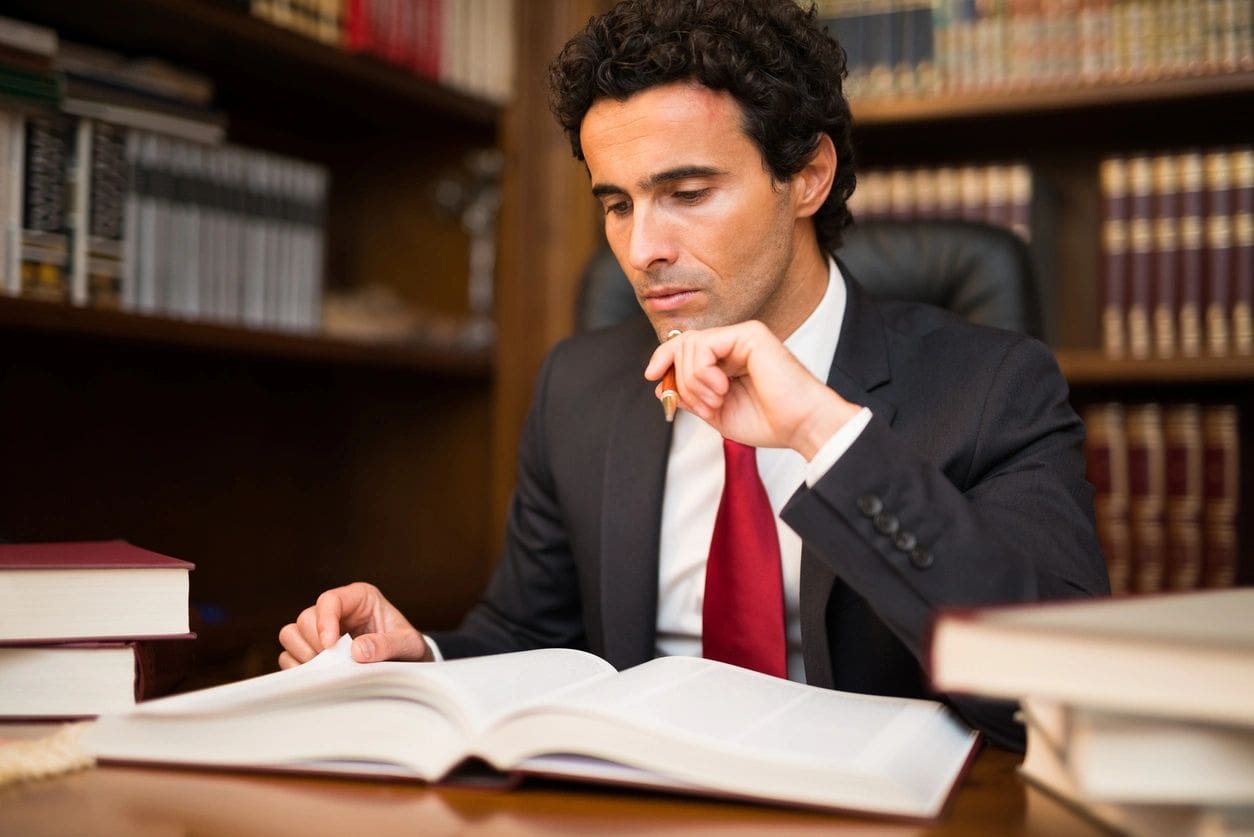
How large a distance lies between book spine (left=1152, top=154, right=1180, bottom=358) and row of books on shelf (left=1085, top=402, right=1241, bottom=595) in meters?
0.12

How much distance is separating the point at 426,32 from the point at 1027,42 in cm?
103

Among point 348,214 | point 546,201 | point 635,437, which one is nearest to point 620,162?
point 635,437

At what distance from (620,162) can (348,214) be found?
1.41 m

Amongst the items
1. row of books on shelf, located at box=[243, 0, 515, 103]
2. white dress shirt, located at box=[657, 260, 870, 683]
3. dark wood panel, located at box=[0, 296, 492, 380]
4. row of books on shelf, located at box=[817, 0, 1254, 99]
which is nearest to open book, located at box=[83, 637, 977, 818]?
white dress shirt, located at box=[657, 260, 870, 683]

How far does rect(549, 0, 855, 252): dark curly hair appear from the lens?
1291 millimetres

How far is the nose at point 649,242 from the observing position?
1247 millimetres

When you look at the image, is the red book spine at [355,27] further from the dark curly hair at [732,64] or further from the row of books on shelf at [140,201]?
the dark curly hair at [732,64]

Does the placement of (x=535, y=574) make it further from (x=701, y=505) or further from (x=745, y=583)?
(x=745, y=583)

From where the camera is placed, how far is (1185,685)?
52 centimetres

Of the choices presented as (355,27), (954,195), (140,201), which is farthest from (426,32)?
(954,195)

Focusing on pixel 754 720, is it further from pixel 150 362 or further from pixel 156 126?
pixel 150 362

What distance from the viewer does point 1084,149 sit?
2.30 meters

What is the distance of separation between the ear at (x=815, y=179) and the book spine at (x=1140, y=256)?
0.82 metres

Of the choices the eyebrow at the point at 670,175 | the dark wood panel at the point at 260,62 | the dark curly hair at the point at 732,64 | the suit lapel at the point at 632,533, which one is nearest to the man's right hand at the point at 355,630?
the suit lapel at the point at 632,533
